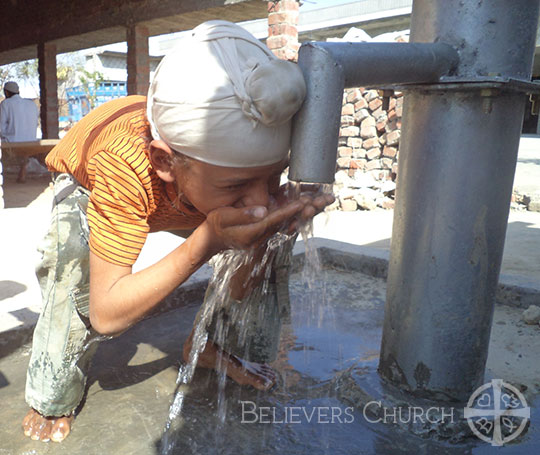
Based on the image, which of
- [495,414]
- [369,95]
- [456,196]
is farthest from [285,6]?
[495,414]

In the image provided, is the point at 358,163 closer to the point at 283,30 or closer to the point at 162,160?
the point at 283,30

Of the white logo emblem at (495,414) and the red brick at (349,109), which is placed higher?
the red brick at (349,109)

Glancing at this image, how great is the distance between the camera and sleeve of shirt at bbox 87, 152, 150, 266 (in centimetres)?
133

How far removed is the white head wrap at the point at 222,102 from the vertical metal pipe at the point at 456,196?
0.42 m

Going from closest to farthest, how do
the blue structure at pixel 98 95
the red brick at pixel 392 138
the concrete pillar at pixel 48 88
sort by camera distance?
the red brick at pixel 392 138 < the concrete pillar at pixel 48 88 < the blue structure at pixel 98 95

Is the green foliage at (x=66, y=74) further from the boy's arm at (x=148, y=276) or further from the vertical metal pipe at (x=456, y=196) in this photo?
the vertical metal pipe at (x=456, y=196)

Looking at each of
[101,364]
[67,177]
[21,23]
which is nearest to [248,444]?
[101,364]

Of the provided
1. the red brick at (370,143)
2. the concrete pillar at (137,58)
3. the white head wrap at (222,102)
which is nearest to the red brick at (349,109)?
the red brick at (370,143)

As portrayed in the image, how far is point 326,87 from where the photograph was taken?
42.9 inches

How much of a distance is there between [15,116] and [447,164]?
9.08 m

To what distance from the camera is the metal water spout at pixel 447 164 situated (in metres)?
1.20

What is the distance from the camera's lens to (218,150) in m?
1.22

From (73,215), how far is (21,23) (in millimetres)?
9869

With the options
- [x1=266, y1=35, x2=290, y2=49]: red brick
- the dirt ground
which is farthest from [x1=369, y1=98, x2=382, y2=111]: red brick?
the dirt ground
